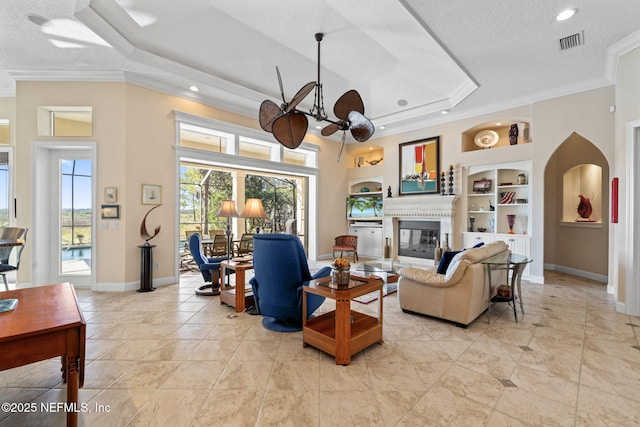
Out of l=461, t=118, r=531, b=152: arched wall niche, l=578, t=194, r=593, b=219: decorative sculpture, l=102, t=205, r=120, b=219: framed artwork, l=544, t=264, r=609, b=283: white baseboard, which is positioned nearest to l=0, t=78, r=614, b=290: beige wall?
l=102, t=205, r=120, b=219: framed artwork

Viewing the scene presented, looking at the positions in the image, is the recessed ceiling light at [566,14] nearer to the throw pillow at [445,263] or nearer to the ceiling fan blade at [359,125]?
the ceiling fan blade at [359,125]

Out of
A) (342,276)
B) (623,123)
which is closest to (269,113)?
(342,276)

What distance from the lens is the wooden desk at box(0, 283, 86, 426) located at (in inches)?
54.1

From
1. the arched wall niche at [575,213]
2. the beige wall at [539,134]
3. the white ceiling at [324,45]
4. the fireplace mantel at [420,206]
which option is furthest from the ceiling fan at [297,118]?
the arched wall niche at [575,213]

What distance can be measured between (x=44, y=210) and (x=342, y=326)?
5.32 m

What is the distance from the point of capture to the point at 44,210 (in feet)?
15.3

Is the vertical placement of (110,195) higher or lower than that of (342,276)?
higher

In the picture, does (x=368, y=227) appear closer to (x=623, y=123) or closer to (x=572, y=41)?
(x=623, y=123)

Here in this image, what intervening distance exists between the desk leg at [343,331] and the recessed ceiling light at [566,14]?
12.8 ft

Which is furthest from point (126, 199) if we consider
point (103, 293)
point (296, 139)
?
point (296, 139)

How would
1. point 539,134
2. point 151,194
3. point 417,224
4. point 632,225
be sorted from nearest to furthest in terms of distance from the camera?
point 632,225
point 151,194
point 539,134
point 417,224

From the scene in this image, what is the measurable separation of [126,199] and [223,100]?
2.54m

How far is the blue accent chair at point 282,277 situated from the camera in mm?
2926

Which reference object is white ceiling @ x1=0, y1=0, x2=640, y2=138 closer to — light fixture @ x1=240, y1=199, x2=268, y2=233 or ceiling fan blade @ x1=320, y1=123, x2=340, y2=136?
ceiling fan blade @ x1=320, y1=123, x2=340, y2=136
